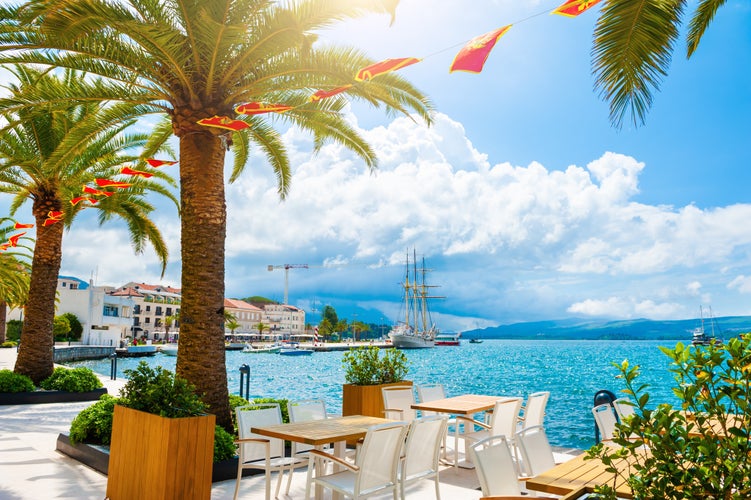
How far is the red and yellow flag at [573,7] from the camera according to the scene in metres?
4.76

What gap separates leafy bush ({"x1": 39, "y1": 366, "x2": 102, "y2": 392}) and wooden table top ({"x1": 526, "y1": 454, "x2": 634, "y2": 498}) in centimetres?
1314

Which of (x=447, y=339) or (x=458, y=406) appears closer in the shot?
(x=458, y=406)

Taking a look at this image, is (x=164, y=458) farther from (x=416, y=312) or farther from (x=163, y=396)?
(x=416, y=312)

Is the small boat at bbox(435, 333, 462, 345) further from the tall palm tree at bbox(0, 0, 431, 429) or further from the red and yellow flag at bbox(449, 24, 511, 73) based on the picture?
the red and yellow flag at bbox(449, 24, 511, 73)

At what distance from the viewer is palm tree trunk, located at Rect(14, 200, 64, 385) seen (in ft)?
44.4

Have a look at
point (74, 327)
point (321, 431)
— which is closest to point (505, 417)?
point (321, 431)

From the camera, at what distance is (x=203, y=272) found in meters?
7.62

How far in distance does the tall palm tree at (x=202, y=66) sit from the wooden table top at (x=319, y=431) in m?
2.52

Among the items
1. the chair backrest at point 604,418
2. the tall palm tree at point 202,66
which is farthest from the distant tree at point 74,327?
the chair backrest at point 604,418

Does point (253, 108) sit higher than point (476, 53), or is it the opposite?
point (253, 108)

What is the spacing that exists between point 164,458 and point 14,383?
1071 cm

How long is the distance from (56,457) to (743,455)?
816 centimetres

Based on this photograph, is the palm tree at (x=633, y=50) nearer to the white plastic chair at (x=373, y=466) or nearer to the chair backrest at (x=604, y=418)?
the chair backrest at (x=604, y=418)

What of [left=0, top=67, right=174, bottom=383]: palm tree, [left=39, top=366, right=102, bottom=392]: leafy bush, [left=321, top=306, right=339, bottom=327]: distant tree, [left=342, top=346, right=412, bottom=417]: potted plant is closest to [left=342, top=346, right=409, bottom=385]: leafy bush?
[left=342, top=346, right=412, bottom=417]: potted plant
